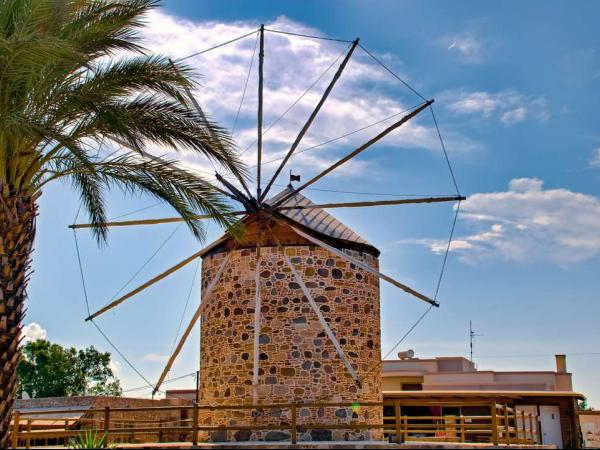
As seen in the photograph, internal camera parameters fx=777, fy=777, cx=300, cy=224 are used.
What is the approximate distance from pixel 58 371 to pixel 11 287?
35.5 m

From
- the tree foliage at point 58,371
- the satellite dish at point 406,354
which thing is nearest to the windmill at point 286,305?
the satellite dish at point 406,354

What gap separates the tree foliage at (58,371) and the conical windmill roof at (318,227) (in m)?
28.6

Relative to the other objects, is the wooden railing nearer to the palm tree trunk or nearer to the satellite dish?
the palm tree trunk

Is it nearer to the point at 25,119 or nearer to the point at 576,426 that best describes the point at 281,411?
the point at 25,119

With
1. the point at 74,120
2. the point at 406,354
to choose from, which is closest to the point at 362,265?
the point at 74,120

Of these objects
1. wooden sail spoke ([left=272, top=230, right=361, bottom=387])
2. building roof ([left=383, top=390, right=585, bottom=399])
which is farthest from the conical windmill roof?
building roof ([left=383, top=390, right=585, bottom=399])

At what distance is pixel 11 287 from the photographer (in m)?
10.0

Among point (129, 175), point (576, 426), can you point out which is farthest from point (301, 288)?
point (576, 426)

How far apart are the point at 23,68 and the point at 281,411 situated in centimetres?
878

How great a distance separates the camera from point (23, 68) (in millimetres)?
9609

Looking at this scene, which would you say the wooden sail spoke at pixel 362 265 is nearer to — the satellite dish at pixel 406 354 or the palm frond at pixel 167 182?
the palm frond at pixel 167 182

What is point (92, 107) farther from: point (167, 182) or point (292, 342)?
point (292, 342)

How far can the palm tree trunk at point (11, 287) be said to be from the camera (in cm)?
988

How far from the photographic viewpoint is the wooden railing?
13.3m
